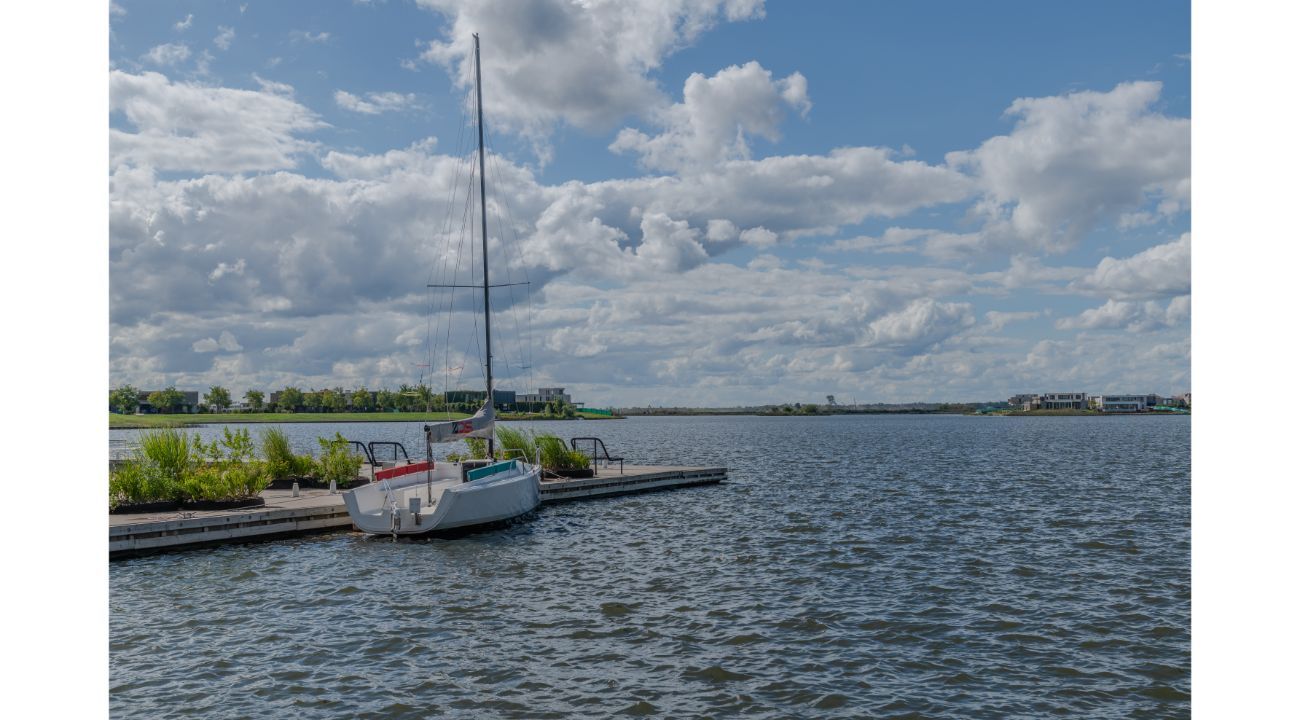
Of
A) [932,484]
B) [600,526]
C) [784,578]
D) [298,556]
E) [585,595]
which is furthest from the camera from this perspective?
[932,484]

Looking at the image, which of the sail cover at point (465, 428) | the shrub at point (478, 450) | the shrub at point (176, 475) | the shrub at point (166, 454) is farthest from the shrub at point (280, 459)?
the sail cover at point (465, 428)

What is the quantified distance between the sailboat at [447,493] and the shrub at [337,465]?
4.93 metres

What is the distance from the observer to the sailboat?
24.2 metres

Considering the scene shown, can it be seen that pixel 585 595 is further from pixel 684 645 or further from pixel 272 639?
pixel 272 639

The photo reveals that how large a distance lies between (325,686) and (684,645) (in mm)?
5856

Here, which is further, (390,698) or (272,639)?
(272,639)

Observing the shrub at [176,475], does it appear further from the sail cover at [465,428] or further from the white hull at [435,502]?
the sail cover at [465,428]

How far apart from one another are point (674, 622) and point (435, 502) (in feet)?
43.0

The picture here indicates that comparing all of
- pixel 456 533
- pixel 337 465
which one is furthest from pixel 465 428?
pixel 337 465

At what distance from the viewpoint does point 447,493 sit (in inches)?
952

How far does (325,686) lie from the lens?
40.2 ft

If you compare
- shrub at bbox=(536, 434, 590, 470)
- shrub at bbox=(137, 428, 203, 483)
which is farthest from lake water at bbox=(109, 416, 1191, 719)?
→ shrub at bbox=(536, 434, 590, 470)
